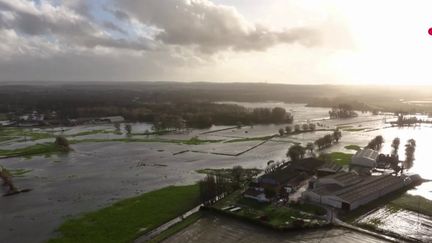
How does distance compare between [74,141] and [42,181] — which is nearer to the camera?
[42,181]

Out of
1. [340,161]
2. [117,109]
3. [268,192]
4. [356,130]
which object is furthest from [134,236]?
[117,109]

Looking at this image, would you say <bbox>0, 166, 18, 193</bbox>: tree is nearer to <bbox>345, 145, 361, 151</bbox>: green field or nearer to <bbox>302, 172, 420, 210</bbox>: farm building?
<bbox>302, 172, 420, 210</bbox>: farm building

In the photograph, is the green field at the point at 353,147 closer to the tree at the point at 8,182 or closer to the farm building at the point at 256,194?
the farm building at the point at 256,194

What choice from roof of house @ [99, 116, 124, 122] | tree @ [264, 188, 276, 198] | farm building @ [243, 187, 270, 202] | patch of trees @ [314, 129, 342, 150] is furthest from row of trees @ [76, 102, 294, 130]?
tree @ [264, 188, 276, 198]

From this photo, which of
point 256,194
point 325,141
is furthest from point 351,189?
point 325,141

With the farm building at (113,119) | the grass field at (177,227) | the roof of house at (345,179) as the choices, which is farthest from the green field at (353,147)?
the farm building at (113,119)

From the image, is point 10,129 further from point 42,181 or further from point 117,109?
point 42,181

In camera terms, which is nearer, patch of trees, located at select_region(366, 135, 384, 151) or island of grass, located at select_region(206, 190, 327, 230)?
island of grass, located at select_region(206, 190, 327, 230)
